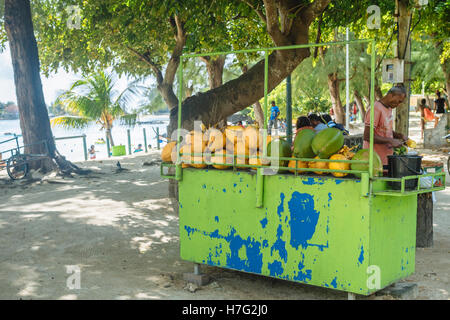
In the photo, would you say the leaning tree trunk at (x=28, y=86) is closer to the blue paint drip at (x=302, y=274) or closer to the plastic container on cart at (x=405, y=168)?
the blue paint drip at (x=302, y=274)

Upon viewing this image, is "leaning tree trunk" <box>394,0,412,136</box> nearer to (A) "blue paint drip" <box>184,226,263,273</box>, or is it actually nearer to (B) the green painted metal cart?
(B) the green painted metal cart

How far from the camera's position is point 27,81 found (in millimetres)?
13477

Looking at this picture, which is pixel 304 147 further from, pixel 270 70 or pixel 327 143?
pixel 270 70

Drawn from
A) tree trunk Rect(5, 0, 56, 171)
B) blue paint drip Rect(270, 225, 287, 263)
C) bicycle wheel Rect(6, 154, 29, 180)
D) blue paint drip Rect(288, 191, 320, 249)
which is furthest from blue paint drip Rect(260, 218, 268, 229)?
tree trunk Rect(5, 0, 56, 171)

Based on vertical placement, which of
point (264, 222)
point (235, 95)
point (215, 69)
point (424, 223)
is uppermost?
point (215, 69)

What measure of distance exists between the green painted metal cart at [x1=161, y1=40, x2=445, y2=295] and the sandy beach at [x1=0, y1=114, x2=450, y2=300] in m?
0.42

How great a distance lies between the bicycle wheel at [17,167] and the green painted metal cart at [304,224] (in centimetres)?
866

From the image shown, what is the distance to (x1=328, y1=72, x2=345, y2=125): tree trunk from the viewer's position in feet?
82.3

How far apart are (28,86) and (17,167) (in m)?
2.19

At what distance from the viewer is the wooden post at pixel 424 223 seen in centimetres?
655

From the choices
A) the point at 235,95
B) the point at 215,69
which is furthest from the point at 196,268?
the point at 215,69

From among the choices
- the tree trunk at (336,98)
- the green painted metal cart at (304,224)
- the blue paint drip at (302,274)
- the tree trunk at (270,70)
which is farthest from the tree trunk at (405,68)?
the tree trunk at (336,98)

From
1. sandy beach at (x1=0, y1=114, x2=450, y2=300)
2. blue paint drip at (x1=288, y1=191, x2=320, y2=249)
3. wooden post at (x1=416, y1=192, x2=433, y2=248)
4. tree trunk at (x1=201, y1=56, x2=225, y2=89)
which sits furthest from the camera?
tree trunk at (x1=201, y1=56, x2=225, y2=89)
